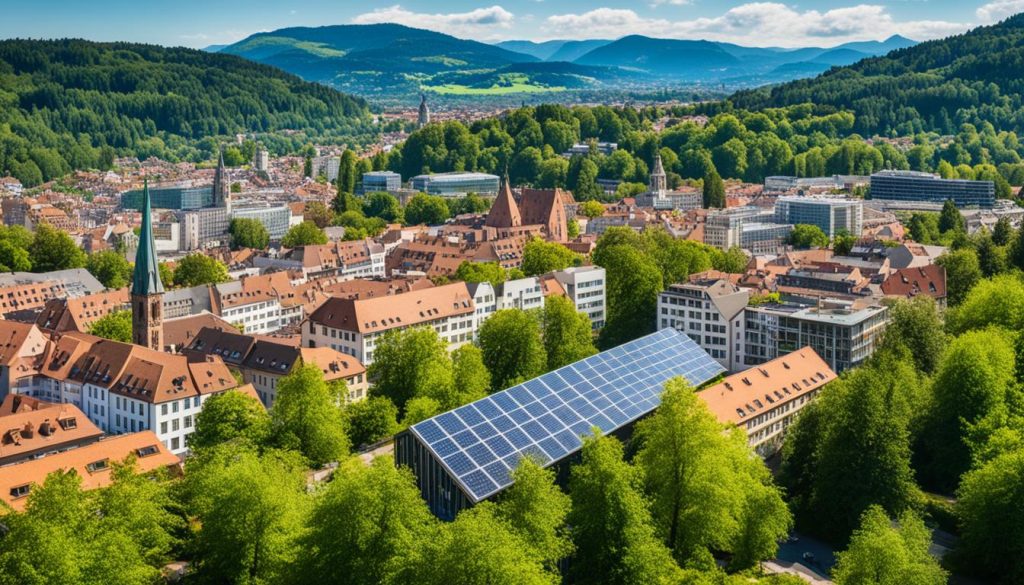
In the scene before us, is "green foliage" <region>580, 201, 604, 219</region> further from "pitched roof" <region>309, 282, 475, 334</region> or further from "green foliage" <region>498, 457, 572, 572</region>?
"green foliage" <region>498, 457, 572, 572</region>

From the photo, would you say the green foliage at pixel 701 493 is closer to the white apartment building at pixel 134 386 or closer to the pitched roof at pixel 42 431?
the white apartment building at pixel 134 386

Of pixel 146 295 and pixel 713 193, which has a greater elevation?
pixel 713 193

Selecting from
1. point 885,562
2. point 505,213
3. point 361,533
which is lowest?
point 885,562

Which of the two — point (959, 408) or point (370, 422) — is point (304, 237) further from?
point (959, 408)

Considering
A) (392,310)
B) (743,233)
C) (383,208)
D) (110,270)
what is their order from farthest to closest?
1. (383,208)
2. (743,233)
3. (110,270)
4. (392,310)

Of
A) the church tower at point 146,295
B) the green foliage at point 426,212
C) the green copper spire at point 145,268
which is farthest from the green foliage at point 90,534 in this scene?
the green foliage at point 426,212

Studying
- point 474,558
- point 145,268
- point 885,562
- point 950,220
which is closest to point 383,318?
point 145,268

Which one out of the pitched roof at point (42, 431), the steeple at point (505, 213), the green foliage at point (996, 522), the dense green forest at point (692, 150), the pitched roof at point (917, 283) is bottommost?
the green foliage at point (996, 522)
